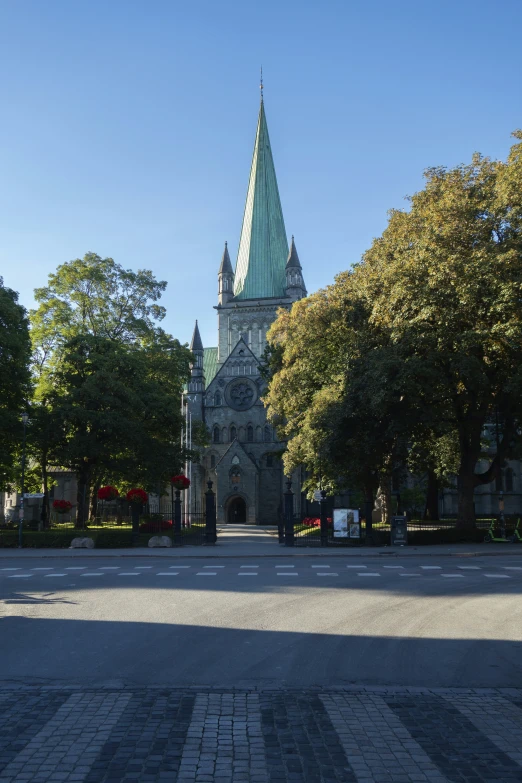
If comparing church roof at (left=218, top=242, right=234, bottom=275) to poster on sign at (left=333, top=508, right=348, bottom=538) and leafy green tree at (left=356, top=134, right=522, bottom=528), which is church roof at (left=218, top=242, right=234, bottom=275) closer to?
leafy green tree at (left=356, top=134, right=522, bottom=528)

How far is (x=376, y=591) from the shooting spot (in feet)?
48.2

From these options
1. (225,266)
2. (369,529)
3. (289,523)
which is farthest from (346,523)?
(225,266)

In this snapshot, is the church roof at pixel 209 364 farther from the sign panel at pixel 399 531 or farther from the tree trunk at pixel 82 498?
the sign panel at pixel 399 531

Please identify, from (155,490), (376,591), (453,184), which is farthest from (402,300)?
(155,490)

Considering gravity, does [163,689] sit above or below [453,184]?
below

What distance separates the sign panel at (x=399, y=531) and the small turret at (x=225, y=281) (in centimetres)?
5383

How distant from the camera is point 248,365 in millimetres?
71250

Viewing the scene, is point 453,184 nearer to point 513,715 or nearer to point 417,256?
point 417,256

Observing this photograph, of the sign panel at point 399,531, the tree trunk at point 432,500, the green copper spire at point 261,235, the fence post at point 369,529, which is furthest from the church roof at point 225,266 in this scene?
the sign panel at point 399,531

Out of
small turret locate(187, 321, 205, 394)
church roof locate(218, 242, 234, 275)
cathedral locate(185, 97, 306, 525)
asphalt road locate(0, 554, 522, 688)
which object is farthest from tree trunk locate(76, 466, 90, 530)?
church roof locate(218, 242, 234, 275)

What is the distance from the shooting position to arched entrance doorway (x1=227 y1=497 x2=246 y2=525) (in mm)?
68781

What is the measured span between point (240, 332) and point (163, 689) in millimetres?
72099

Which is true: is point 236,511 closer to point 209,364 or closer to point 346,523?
point 209,364

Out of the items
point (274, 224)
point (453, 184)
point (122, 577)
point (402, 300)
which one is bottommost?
point (122, 577)
